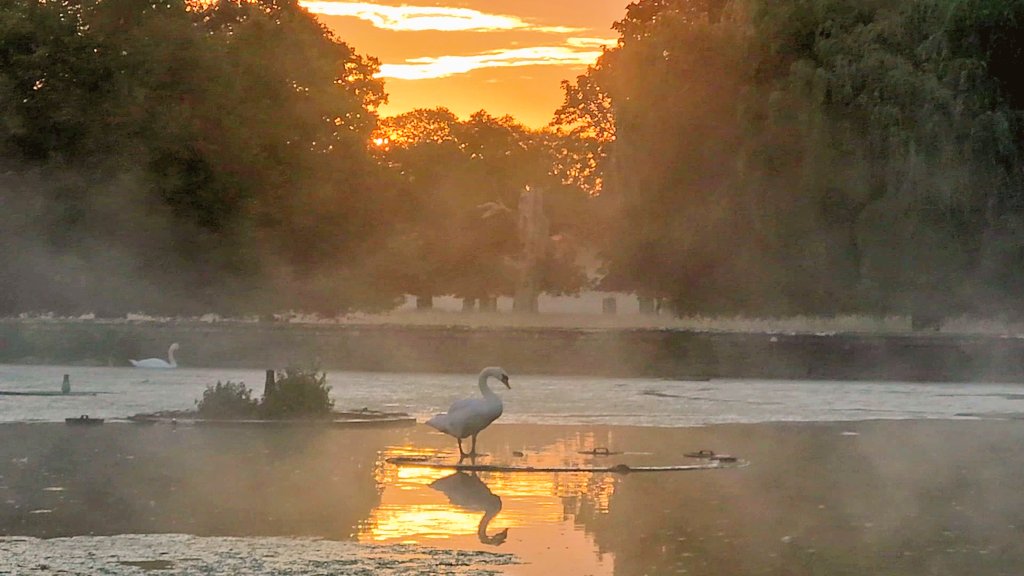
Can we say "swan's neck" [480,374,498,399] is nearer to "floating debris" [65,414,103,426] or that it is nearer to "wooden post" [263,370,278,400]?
"wooden post" [263,370,278,400]

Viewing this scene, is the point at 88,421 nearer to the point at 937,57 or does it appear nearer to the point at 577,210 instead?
the point at 937,57

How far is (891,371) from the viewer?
116 feet

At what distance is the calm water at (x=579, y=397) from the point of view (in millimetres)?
25188

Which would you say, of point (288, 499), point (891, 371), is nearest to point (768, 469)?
point (288, 499)

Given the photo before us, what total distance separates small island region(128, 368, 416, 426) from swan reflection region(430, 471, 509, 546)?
6.81 m

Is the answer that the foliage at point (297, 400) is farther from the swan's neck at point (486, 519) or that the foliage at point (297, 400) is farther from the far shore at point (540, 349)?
the far shore at point (540, 349)

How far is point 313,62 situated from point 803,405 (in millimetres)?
28808

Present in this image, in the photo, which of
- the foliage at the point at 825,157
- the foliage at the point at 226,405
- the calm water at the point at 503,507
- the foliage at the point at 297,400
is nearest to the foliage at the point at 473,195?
the foliage at the point at 825,157

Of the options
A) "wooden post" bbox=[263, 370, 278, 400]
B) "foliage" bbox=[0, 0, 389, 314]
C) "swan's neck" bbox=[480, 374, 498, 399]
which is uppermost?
"foliage" bbox=[0, 0, 389, 314]

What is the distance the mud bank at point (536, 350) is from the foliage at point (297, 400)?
1378 centimetres

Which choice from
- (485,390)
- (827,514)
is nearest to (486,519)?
(827,514)

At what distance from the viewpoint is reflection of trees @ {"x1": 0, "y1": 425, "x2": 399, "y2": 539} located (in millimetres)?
12734

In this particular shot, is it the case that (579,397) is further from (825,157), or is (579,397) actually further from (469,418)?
(825,157)

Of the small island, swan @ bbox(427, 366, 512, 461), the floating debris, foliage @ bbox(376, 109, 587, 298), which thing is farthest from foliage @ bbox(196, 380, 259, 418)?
foliage @ bbox(376, 109, 587, 298)
